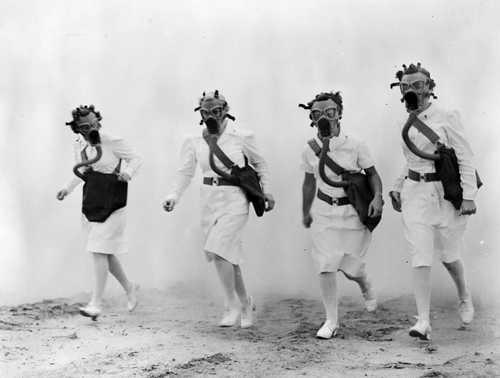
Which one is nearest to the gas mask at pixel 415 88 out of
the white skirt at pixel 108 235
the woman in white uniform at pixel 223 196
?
the woman in white uniform at pixel 223 196

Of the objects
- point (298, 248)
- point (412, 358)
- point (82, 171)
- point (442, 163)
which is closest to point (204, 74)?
point (298, 248)

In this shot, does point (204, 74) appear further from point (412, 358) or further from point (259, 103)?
point (412, 358)

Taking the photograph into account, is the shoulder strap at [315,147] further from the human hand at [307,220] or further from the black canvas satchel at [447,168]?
the black canvas satchel at [447,168]

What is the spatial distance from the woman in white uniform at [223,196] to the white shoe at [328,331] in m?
0.96

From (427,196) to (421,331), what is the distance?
1070 mm

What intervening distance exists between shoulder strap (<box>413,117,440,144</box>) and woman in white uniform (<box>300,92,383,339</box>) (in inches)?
22.5

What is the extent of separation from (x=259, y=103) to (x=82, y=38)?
2.59 meters

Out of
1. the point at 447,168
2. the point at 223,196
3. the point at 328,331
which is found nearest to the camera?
the point at 447,168

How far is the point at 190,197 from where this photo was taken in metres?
12.8

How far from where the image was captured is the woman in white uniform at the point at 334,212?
345 inches

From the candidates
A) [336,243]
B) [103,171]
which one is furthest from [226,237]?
[103,171]

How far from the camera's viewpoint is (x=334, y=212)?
8.77 meters

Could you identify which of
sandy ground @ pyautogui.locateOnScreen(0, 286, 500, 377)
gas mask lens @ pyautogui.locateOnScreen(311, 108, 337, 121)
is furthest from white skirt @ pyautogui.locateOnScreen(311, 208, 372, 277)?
gas mask lens @ pyautogui.locateOnScreen(311, 108, 337, 121)

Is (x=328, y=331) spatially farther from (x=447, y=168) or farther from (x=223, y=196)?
(x=447, y=168)
